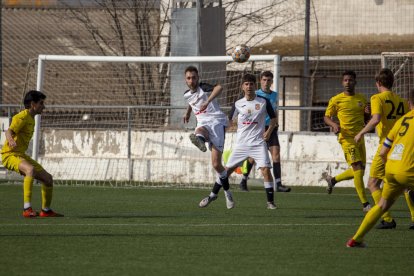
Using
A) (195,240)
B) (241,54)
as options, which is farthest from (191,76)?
(195,240)

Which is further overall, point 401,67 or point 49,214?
point 401,67

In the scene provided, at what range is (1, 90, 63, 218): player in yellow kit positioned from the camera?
1293 centimetres

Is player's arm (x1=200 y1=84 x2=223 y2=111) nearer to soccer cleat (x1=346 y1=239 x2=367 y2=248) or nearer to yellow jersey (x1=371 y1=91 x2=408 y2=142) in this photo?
yellow jersey (x1=371 y1=91 x2=408 y2=142)

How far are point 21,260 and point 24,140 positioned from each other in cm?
436

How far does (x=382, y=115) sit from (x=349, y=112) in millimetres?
2565

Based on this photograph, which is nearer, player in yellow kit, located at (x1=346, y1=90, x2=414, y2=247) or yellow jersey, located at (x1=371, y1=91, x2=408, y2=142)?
player in yellow kit, located at (x1=346, y1=90, x2=414, y2=247)

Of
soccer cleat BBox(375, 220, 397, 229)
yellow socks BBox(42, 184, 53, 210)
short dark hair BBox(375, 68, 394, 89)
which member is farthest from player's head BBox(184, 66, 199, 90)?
soccer cleat BBox(375, 220, 397, 229)

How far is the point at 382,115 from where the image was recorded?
12.0m

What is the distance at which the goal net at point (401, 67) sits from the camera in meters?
19.4

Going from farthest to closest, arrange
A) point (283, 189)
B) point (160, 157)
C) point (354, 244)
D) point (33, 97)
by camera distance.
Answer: point (160, 157), point (283, 189), point (33, 97), point (354, 244)

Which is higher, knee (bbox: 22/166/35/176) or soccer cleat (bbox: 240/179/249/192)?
knee (bbox: 22/166/35/176)

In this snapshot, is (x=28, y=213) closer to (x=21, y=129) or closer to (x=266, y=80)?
(x=21, y=129)

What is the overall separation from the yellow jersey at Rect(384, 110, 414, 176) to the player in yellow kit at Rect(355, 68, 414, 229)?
1951mm

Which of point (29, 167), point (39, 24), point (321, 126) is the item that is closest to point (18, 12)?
point (39, 24)
